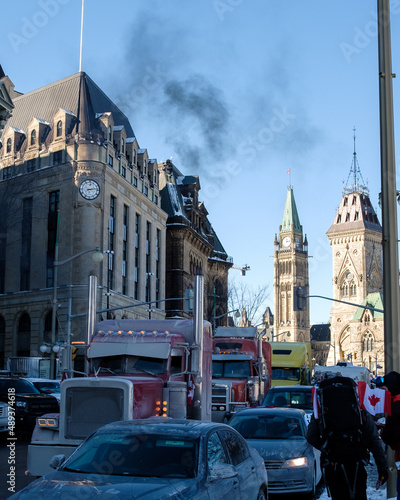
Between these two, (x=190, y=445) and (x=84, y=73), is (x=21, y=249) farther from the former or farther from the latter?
(x=190, y=445)

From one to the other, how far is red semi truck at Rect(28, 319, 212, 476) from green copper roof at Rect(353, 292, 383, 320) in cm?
15412

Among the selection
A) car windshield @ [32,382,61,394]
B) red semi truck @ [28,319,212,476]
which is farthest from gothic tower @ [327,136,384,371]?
red semi truck @ [28,319,212,476]

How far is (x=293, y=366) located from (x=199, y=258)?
50.0m

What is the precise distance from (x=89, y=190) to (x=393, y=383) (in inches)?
1953

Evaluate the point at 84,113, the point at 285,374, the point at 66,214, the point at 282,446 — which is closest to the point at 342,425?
the point at 282,446

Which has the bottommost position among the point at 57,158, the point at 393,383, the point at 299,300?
the point at 393,383

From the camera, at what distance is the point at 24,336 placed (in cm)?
5797

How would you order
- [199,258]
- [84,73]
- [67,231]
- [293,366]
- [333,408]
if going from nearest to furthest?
[333,408]
[293,366]
[67,231]
[84,73]
[199,258]

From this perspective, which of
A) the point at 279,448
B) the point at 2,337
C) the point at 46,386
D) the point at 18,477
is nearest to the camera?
the point at 279,448

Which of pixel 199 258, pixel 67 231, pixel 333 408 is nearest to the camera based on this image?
pixel 333 408

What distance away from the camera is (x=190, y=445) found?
7270mm

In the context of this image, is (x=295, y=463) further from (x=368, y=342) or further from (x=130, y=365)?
(x=368, y=342)

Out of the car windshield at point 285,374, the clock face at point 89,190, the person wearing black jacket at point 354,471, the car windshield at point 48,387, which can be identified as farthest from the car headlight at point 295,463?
the clock face at point 89,190

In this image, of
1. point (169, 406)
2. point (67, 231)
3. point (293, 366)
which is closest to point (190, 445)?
point (169, 406)
